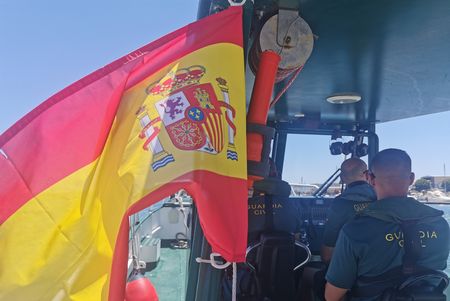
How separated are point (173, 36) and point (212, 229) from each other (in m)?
0.79

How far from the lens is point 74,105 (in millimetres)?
1567

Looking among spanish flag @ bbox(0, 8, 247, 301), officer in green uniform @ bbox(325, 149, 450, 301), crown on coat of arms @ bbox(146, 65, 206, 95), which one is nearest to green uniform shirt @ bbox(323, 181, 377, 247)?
officer in green uniform @ bbox(325, 149, 450, 301)

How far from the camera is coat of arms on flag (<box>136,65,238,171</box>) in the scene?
1.47 meters

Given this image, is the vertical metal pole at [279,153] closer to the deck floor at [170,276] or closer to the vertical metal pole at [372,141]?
the vertical metal pole at [372,141]

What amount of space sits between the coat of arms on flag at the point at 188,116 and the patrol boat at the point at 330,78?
422 millimetres

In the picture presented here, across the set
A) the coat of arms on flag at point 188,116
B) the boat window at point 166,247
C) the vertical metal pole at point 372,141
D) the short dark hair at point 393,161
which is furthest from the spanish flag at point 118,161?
the vertical metal pole at point 372,141

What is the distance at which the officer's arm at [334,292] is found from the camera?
1933 millimetres

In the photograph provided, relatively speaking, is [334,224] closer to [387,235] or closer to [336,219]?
[336,219]

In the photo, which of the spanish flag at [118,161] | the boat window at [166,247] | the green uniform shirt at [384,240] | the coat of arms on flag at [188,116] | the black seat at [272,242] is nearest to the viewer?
the spanish flag at [118,161]

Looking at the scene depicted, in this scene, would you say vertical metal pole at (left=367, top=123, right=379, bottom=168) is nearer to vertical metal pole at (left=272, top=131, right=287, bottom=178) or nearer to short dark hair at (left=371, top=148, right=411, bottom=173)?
vertical metal pole at (left=272, top=131, right=287, bottom=178)

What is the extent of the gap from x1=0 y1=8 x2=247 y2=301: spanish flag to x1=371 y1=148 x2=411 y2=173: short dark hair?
0.80 m

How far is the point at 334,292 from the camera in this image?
1963mm

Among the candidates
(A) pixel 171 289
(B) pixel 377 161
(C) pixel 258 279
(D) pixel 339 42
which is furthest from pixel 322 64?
(A) pixel 171 289

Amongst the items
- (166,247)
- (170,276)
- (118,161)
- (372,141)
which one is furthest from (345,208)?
(166,247)
